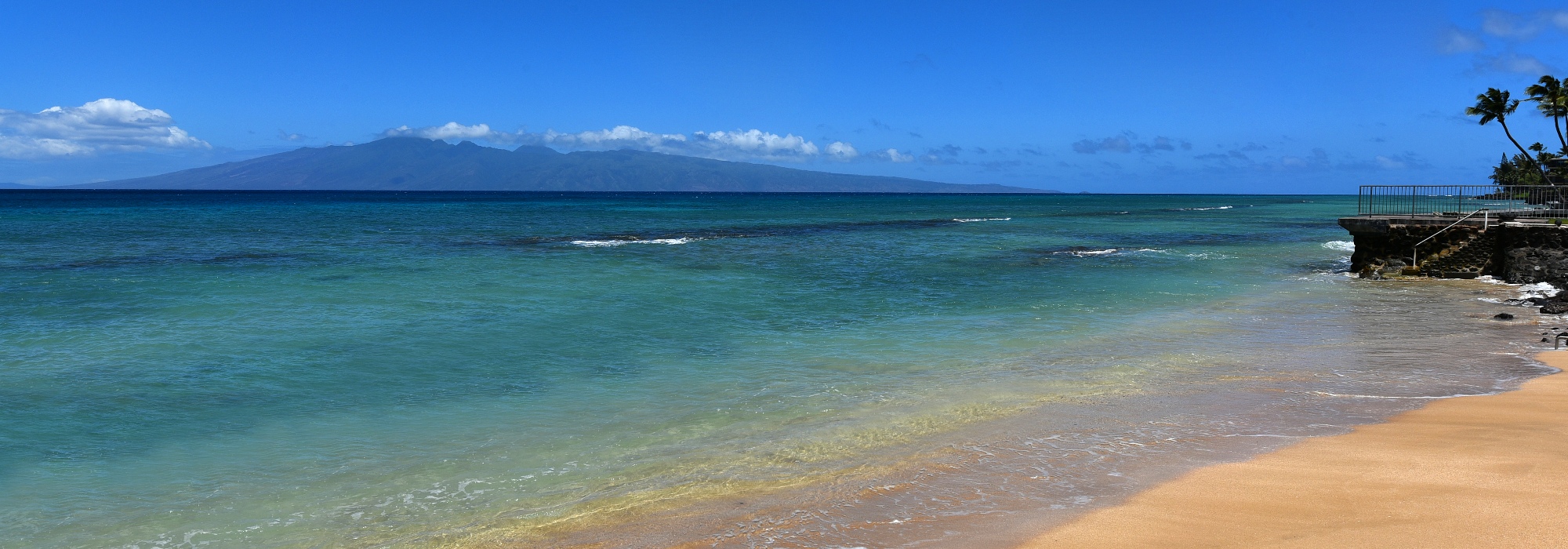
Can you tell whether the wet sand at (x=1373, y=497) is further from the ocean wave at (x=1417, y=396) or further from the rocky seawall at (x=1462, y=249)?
the rocky seawall at (x=1462, y=249)

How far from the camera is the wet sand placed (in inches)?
223

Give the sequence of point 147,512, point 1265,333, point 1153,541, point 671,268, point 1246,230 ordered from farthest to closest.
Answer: point 1246,230 → point 671,268 → point 1265,333 → point 147,512 → point 1153,541

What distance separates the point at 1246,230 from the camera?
53562 millimetres

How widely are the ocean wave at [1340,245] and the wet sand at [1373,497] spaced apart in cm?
3137

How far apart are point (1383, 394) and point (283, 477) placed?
1052cm

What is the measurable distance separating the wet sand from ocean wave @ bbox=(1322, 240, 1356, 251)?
103ft

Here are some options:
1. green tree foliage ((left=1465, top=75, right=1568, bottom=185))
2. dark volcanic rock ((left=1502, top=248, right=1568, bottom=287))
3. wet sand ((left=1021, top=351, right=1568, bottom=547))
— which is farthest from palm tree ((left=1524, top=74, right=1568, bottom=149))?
wet sand ((left=1021, top=351, right=1568, bottom=547))

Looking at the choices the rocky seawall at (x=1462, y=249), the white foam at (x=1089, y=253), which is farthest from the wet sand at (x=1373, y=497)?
the white foam at (x=1089, y=253)

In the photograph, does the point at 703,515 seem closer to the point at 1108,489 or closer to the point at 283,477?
the point at 1108,489

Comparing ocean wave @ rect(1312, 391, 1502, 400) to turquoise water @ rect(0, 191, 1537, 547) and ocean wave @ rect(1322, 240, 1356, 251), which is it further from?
ocean wave @ rect(1322, 240, 1356, 251)

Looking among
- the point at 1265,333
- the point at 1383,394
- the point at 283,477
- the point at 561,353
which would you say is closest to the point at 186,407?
the point at 283,477

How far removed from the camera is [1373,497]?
21.0 feet

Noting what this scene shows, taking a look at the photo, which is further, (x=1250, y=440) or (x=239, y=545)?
(x=1250, y=440)

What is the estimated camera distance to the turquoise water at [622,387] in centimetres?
677
